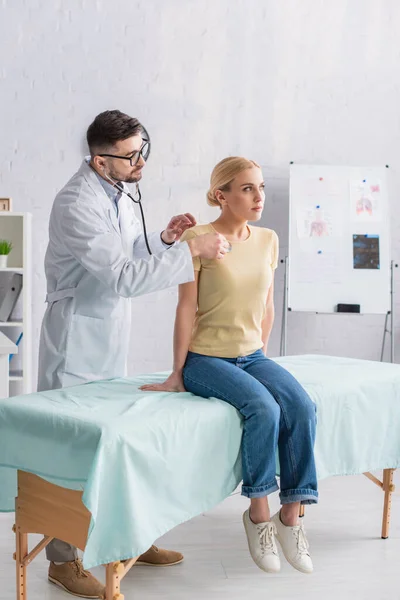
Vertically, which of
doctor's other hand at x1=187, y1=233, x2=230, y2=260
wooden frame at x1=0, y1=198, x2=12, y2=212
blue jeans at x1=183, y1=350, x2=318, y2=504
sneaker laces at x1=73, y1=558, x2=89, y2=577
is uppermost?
wooden frame at x1=0, y1=198, x2=12, y2=212

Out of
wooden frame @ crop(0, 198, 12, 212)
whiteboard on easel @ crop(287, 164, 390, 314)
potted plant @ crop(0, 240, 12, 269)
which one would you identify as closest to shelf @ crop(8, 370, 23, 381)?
potted plant @ crop(0, 240, 12, 269)

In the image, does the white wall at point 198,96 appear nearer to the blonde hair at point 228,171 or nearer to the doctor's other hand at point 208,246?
the blonde hair at point 228,171

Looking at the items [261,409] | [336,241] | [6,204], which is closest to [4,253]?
[6,204]

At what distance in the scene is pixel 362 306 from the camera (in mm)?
3967

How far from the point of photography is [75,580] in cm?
200

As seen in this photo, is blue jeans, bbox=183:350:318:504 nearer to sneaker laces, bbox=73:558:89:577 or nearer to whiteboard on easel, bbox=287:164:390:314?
sneaker laces, bbox=73:558:89:577

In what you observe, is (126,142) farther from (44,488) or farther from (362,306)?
(362,306)

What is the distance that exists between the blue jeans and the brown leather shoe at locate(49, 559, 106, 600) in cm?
53

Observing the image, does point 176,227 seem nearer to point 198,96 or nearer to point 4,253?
point 4,253

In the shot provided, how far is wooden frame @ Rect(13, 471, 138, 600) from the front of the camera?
1580 millimetres

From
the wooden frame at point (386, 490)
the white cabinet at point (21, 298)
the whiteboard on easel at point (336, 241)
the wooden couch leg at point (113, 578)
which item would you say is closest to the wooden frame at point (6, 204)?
the white cabinet at point (21, 298)

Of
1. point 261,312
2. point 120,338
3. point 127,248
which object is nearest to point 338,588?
point 261,312

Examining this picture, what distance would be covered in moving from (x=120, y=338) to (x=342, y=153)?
2.51 m

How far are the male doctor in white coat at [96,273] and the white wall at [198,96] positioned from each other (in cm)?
192
